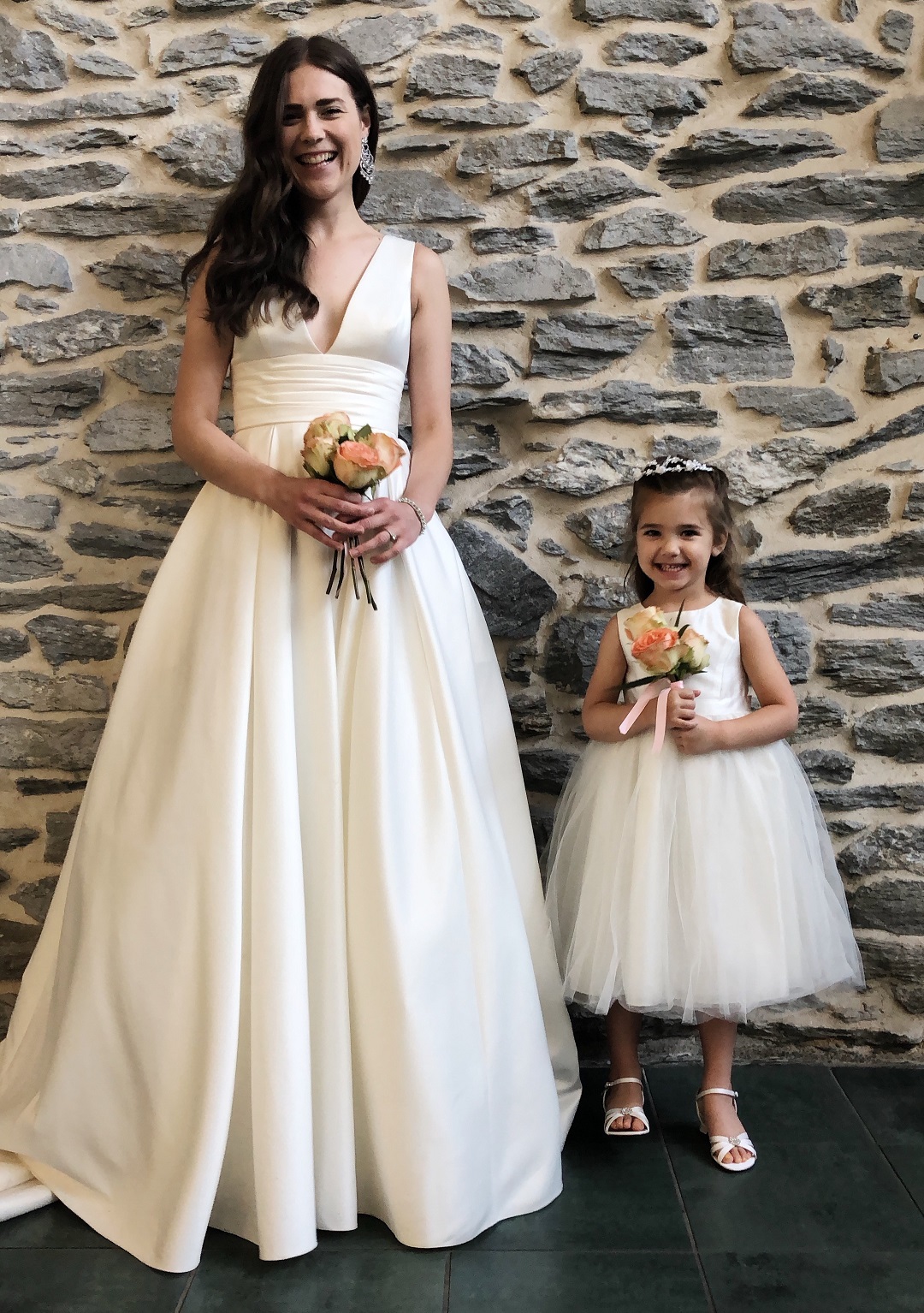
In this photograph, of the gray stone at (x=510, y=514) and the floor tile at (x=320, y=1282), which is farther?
the gray stone at (x=510, y=514)

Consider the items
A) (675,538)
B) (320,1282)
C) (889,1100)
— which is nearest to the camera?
(320,1282)

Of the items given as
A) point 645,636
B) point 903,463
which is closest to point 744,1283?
point 645,636

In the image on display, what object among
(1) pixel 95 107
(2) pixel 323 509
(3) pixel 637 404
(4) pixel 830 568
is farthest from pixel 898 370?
(1) pixel 95 107

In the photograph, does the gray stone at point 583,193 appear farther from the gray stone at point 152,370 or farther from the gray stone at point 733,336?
the gray stone at point 152,370

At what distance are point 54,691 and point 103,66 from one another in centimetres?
155

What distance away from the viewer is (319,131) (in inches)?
83.0

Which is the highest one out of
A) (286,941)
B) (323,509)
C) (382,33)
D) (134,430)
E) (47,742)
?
(382,33)

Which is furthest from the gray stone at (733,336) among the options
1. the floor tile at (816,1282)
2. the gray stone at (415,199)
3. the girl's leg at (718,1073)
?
the floor tile at (816,1282)

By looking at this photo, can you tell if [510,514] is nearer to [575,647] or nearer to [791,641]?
[575,647]

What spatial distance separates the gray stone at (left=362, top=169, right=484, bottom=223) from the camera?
8.30 ft

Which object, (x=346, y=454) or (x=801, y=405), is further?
(x=801, y=405)

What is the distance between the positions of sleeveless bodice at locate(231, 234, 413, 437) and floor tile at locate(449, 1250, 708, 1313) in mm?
1610

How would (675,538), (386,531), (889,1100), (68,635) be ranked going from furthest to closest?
(68,635) → (889,1100) → (675,538) → (386,531)

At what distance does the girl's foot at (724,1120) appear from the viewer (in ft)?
6.96
